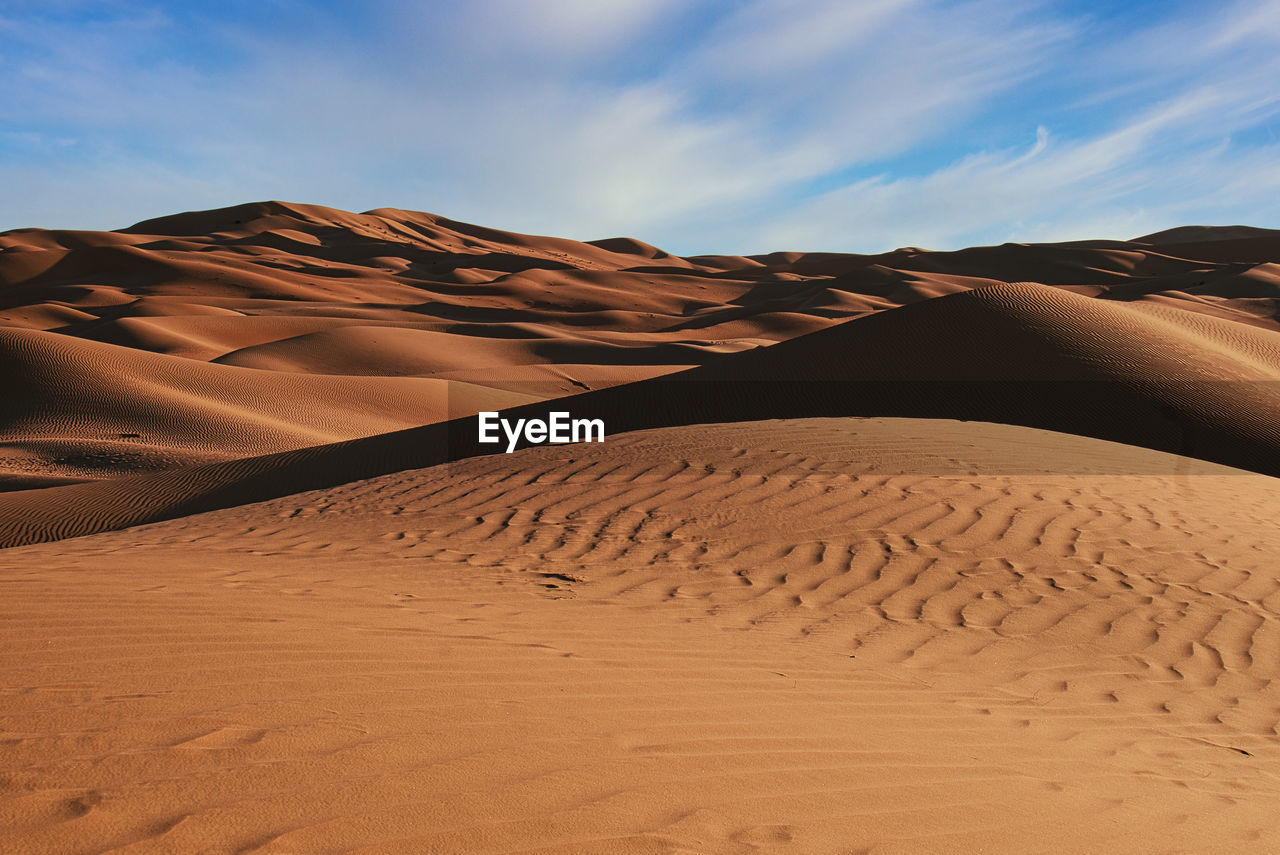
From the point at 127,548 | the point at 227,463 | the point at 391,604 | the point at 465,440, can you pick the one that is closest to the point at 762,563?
the point at 391,604

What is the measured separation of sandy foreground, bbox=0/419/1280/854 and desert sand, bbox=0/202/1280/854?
22mm

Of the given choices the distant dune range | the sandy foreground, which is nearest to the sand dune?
the distant dune range

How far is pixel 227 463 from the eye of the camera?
14.0 metres

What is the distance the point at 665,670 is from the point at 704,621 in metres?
1.30

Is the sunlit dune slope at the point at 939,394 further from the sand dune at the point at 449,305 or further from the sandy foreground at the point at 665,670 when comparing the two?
the sandy foreground at the point at 665,670

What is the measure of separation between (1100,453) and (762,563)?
6.57 metres

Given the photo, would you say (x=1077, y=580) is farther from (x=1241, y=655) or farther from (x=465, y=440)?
(x=465, y=440)

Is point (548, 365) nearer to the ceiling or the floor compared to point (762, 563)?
nearer to the ceiling

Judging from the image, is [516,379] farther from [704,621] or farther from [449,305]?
[704,621]

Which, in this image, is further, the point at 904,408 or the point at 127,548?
the point at 904,408

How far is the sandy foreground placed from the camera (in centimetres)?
250

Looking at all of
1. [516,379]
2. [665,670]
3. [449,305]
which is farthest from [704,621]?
[449,305]

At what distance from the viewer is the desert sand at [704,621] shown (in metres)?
2.58

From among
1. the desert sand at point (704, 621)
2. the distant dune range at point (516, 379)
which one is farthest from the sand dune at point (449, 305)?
the desert sand at point (704, 621)
